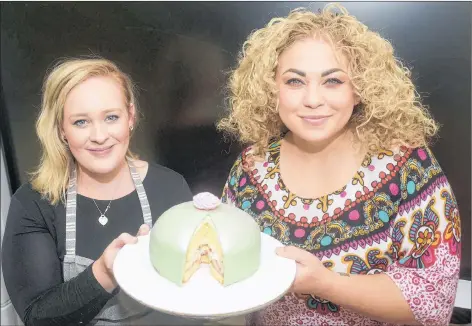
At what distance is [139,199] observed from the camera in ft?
2.77

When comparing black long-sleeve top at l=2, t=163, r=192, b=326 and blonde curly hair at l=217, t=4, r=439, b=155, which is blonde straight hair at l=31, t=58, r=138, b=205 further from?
blonde curly hair at l=217, t=4, r=439, b=155

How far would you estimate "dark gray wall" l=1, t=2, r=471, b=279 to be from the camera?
775 millimetres

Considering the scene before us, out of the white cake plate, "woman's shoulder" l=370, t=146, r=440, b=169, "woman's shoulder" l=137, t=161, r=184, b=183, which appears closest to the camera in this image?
the white cake plate

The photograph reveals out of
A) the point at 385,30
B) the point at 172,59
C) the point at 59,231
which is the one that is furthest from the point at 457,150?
the point at 59,231

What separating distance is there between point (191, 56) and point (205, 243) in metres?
0.37

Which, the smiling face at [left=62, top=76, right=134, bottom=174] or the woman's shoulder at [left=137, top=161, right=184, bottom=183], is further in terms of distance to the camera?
the woman's shoulder at [left=137, top=161, right=184, bottom=183]

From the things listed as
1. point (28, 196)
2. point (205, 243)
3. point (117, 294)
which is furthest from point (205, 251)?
point (28, 196)

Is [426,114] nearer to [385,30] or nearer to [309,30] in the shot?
[385,30]

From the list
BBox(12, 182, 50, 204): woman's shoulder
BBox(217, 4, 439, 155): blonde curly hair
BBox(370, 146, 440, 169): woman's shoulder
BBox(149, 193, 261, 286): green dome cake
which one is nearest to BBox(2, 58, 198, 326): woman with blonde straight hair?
BBox(12, 182, 50, 204): woman's shoulder

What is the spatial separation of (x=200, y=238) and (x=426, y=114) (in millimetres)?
436

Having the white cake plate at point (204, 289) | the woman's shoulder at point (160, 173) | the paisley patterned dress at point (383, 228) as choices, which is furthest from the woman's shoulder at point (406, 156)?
the woman's shoulder at point (160, 173)

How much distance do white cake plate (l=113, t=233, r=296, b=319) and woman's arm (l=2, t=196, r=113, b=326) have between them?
0.38 feet

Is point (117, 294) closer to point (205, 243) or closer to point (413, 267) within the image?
point (205, 243)

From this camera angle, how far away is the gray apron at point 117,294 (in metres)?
0.82
